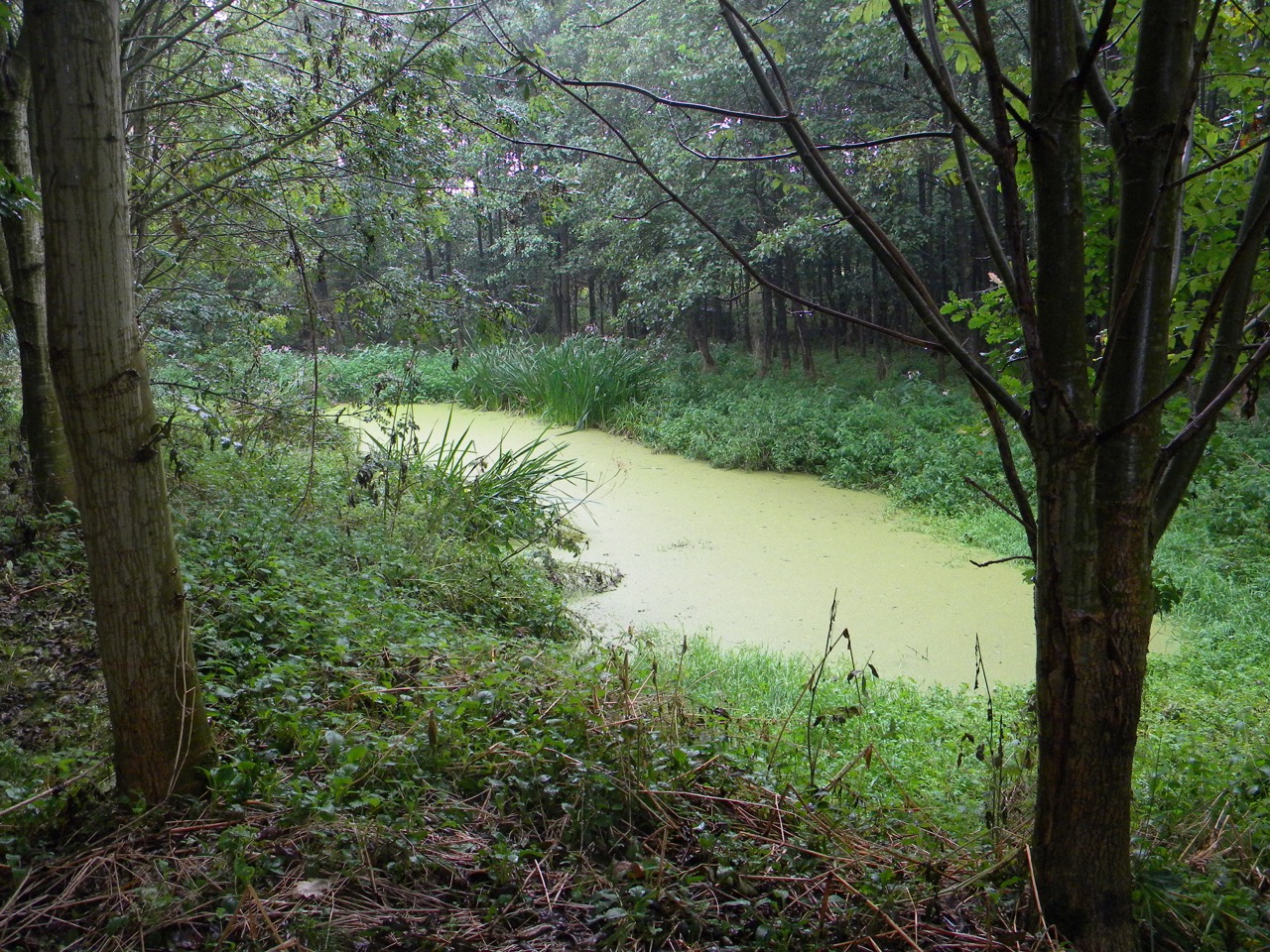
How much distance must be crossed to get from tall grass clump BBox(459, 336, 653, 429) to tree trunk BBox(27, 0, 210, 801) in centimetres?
810

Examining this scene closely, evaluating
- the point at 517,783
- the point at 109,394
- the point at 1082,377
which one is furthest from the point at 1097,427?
the point at 109,394

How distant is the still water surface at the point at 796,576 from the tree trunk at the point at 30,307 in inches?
97.0

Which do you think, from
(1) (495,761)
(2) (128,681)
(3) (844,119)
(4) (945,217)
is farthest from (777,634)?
(4) (945,217)

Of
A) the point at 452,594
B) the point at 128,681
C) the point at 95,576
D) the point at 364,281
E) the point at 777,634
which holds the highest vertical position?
the point at 364,281

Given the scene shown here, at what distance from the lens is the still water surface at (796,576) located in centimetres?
414

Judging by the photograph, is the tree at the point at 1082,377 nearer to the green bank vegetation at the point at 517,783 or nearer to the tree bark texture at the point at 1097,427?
the tree bark texture at the point at 1097,427

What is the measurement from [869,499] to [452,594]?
4.12 meters

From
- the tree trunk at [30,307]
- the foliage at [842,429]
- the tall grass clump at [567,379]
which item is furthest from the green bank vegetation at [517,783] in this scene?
the tall grass clump at [567,379]

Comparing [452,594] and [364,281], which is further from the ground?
[364,281]

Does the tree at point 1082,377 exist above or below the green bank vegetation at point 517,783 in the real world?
above

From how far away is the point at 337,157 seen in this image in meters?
4.62

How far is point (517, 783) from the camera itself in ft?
6.26

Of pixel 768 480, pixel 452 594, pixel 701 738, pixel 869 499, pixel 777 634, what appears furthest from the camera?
pixel 768 480

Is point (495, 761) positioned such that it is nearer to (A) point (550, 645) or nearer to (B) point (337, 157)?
(A) point (550, 645)
